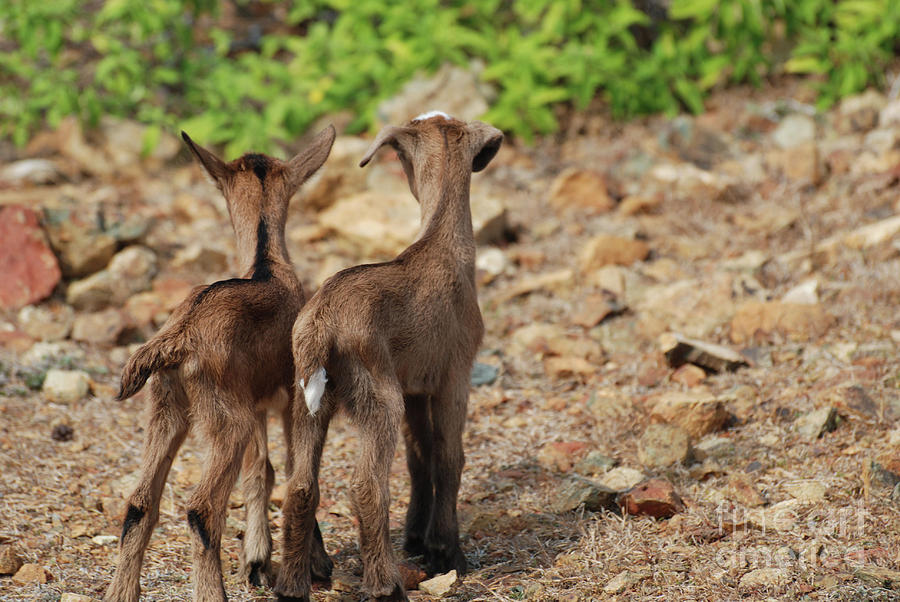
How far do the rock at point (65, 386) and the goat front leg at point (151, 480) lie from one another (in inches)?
104

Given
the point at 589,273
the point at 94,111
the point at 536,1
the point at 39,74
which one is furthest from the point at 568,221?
the point at 39,74

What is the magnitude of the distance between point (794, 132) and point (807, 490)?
6206 millimetres

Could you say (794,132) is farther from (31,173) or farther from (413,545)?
(31,173)

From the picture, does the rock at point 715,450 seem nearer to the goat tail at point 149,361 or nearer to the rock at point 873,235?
Result: the rock at point 873,235

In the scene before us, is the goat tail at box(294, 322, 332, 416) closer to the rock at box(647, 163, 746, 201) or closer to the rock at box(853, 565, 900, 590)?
the rock at box(853, 565, 900, 590)

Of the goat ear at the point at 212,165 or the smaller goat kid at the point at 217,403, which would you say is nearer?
the smaller goat kid at the point at 217,403

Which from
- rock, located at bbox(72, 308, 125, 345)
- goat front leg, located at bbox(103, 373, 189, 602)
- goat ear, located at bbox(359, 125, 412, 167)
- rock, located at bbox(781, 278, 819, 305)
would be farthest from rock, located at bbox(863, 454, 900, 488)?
rock, located at bbox(72, 308, 125, 345)

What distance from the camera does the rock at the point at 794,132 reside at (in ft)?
35.1

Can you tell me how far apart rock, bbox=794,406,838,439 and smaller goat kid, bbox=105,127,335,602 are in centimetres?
282

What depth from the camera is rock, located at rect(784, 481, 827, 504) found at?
5.36m

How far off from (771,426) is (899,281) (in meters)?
2.16

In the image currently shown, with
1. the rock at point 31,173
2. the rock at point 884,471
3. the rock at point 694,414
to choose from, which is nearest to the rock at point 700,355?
the rock at point 694,414

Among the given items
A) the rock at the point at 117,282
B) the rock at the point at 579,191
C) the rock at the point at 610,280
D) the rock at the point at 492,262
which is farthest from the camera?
the rock at the point at 579,191

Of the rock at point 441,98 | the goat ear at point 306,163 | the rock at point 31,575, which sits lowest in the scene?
the rock at point 31,575
